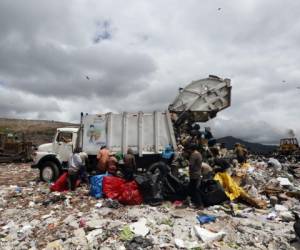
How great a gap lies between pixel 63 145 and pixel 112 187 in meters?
3.66

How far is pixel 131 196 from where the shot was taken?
739 centimetres

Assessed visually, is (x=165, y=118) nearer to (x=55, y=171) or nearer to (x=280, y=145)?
(x=55, y=171)

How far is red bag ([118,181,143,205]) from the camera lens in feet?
24.1

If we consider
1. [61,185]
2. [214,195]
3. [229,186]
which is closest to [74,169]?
[61,185]

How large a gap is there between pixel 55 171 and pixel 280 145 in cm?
2254

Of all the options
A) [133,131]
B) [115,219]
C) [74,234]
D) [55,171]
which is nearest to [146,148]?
[133,131]

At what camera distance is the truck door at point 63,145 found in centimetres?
1085

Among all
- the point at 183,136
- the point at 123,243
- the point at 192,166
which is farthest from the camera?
the point at 183,136

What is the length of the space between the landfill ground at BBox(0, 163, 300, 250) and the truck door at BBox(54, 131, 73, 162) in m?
2.78

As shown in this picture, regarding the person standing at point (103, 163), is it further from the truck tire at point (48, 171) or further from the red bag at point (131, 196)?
the red bag at point (131, 196)

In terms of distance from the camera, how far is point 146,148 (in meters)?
10.5

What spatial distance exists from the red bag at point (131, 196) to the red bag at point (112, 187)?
0.23 m

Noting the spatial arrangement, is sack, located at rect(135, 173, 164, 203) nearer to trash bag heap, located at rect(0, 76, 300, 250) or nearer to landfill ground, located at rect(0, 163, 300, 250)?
trash bag heap, located at rect(0, 76, 300, 250)

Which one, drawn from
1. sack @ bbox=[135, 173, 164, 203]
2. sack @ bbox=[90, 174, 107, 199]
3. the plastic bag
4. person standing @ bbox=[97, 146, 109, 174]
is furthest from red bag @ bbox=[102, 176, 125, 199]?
the plastic bag
